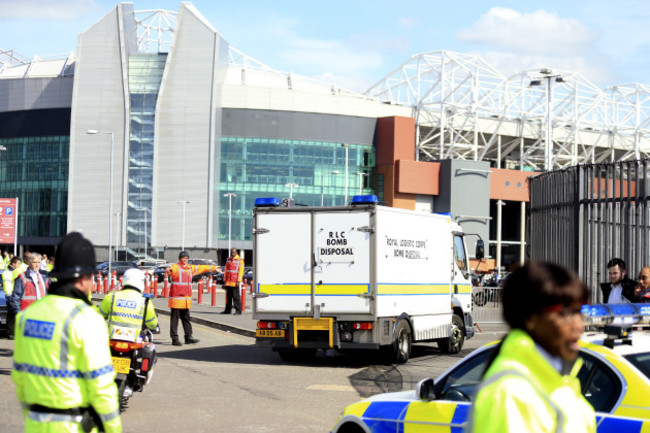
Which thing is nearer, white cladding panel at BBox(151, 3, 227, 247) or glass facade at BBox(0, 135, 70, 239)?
white cladding panel at BBox(151, 3, 227, 247)

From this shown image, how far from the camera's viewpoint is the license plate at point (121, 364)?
966 cm

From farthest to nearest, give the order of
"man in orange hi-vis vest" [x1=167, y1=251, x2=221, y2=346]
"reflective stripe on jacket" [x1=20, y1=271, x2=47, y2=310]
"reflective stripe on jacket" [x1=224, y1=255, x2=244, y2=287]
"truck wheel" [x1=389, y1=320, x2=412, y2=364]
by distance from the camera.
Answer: "reflective stripe on jacket" [x1=224, y1=255, x2=244, y2=287], "man in orange hi-vis vest" [x1=167, y1=251, x2=221, y2=346], "truck wheel" [x1=389, y1=320, x2=412, y2=364], "reflective stripe on jacket" [x1=20, y1=271, x2=47, y2=310]

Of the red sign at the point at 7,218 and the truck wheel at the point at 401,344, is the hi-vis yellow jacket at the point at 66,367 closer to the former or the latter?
the truck wheel at the point at 401,344

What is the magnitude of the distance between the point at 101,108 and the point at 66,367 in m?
90.9

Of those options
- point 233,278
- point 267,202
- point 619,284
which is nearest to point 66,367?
point 619,284

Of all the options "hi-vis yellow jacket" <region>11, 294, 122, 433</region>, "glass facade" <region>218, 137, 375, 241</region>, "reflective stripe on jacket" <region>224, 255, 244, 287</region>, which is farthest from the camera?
"glass facade" <region>218, 137, 375, 241</region>

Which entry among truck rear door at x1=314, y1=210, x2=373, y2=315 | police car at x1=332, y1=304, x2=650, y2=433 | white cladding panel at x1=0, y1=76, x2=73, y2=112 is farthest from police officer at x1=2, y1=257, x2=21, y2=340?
white cladding panel at x1=0, y1=76, x2=73, y2=112

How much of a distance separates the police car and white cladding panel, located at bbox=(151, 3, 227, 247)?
283 feet

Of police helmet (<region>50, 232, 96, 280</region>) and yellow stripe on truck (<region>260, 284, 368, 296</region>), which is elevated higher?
police helmet (<region>50, 232, 96, 280</region>)

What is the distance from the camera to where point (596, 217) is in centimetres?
1488

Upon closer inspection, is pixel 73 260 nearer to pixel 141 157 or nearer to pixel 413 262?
pixel 413 262

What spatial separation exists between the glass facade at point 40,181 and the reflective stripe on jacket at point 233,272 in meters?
72.7

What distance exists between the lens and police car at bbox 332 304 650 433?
5.19 m

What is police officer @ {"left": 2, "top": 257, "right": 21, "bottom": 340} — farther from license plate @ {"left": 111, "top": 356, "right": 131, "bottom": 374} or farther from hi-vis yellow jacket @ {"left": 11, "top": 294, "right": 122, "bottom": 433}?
hi-vis yellow jacket @ {"left": 11, "top": 294, "right": 122, "bottom": 433}
